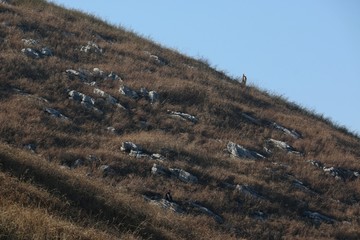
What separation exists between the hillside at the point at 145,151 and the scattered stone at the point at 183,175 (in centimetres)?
8

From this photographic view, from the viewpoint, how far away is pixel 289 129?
29359mm

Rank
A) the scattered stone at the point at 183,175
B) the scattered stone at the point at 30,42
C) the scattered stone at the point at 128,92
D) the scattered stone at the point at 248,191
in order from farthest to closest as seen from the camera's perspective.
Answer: the scattered stone at the point at 30,42 → the scattered stone at the point at 128,92 → the scattered stone at the point at 248,191 → the scattered stone at the point at 183,175

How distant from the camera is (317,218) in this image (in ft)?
67.9

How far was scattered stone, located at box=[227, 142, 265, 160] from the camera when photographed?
2398cm

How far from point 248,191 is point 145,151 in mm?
4009

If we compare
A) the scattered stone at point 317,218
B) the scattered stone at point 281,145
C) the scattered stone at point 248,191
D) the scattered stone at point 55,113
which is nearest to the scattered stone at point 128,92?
the scattered stone at point 55,113

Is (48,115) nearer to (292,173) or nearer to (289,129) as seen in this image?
(292,173)

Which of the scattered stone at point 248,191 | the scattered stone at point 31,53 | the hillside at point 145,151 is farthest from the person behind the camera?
the scattered stone at point 31,53

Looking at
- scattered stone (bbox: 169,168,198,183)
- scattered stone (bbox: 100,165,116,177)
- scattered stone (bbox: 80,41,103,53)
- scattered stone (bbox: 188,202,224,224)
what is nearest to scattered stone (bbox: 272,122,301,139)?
scattered stone (bbox: 169,168,198,183)

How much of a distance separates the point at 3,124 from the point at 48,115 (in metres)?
2.50

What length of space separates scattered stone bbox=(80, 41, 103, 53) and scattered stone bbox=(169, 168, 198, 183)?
13.2 metres

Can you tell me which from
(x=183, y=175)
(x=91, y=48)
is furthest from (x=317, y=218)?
(x=91, y=48)

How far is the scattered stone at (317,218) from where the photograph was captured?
20.6 metres

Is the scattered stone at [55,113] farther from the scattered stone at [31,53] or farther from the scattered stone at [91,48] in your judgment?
the scattered stone at [91,48]
